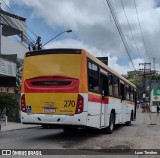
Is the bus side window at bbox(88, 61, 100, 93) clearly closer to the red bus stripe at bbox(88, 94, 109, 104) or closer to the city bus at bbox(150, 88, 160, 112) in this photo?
the red bus stripe at bbox(88, 94, 109, 104)

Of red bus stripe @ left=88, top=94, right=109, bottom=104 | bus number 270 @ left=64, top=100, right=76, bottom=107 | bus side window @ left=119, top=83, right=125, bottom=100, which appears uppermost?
bus side window @ left=119, top=83, right=125, bottom=100

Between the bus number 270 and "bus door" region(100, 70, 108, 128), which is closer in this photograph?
the bus number 270

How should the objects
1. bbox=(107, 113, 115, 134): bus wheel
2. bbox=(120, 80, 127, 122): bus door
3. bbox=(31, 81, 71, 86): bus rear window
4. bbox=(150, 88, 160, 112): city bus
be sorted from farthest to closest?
bbox=(150, 88, 160, 112): city bus
bbox=(120, 80, 127, 122): bus door
bbox=(107, 113, 115, 134): bus wheel
bbox=(31, 81, 71, 86): bus rear window

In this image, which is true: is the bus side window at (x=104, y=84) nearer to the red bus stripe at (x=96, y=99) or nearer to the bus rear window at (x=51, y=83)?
the red bus stripe at (x=96, y=99)

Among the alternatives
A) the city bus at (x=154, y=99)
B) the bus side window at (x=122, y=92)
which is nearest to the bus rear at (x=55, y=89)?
the bus side window at (x=122, y=92)

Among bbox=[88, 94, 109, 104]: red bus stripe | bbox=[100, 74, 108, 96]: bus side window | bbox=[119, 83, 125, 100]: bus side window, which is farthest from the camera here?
bbox=[119, 83, 125, 100]: bus side window

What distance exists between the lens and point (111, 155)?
1098 cm

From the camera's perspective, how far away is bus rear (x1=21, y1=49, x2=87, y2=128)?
526 inches

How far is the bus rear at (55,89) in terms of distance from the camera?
1337 cm

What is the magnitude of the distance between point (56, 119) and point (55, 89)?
→ 1.07m

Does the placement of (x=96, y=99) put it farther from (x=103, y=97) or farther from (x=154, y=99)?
(x=154, y=99)

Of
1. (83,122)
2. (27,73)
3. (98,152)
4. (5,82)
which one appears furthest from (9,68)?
(98,152)

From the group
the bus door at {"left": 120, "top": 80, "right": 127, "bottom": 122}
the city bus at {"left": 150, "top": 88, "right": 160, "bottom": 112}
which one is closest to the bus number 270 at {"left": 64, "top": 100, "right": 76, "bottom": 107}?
the bus door at {"left": 120, "top": 80, "right": 127, "bottom": 122}

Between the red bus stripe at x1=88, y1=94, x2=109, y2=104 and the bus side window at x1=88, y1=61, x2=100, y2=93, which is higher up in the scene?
the bus side window at x1=88, y1=61, x2=100, y2=93
